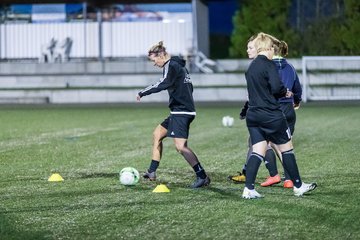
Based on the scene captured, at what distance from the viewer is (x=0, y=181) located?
1226cm

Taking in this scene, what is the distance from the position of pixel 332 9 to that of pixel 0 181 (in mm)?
29606

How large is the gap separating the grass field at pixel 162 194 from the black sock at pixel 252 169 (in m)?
0.20

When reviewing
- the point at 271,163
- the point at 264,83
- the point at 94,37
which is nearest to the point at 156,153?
the point at 271,163

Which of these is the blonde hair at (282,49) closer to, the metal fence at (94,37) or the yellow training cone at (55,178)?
the yellow training cone at (55,178)

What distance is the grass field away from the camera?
855cm

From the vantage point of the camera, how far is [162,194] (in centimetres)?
1084

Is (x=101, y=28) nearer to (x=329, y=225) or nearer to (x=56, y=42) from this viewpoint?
(x=56, y=42)

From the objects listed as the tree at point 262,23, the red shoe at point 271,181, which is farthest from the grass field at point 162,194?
the tree at point 262,23

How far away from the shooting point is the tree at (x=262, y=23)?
3875cm

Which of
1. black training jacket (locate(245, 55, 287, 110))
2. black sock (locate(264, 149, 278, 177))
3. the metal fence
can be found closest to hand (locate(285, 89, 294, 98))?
black training jacket (locate(245, 55, 287, 110))

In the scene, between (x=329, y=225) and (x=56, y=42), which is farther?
(x=56, y=42)

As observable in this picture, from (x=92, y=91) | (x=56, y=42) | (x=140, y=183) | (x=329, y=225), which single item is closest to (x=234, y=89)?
(x=92, y=91)

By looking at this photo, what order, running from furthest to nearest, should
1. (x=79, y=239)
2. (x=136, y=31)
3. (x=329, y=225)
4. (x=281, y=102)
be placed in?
(x=136, y=31) < (x=281, y=102) < (x=329, y=225) < (x=79, y=239)

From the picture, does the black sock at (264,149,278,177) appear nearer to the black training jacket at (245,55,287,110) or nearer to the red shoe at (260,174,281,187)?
the red shoe at (260,174,281,187)
